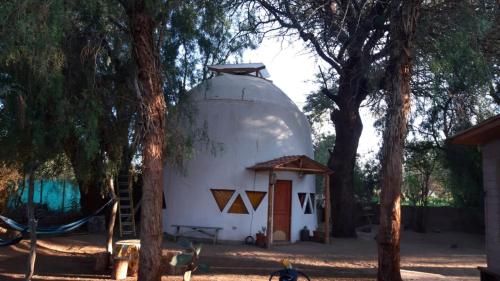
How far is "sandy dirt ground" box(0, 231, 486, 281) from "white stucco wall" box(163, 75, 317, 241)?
1.19m

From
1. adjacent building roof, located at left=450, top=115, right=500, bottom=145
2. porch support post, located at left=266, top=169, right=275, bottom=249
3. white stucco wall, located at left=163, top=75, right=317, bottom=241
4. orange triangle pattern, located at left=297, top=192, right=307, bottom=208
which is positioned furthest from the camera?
orange triangle pattern, located at left=297, top=192, right=307, bottom=208

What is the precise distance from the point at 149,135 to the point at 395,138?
14.7 feet

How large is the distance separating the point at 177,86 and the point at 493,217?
7443 millimetres

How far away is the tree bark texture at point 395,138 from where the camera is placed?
29.3 feet

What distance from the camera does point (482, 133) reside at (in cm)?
845

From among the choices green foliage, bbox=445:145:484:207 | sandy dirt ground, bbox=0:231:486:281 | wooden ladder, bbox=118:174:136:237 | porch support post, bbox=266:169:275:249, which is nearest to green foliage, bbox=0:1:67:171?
sandy dirt ground, bbox=0:231:486:281

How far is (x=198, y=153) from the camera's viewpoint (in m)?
16.4

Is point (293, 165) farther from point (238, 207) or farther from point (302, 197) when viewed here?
point (238, 207)

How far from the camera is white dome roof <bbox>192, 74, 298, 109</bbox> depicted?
17281mm

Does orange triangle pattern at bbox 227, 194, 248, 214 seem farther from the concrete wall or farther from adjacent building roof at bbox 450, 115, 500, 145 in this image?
the concrete wall

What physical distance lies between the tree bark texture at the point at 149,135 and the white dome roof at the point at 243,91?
819 cm

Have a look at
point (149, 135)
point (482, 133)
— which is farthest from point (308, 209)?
point (149, 135)

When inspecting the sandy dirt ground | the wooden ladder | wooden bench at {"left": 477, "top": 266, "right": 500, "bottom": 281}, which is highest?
the wooden ladder

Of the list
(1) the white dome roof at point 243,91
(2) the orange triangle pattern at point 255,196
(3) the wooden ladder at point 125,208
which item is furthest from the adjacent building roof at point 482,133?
(3) the wooden ladder at point 125,208
